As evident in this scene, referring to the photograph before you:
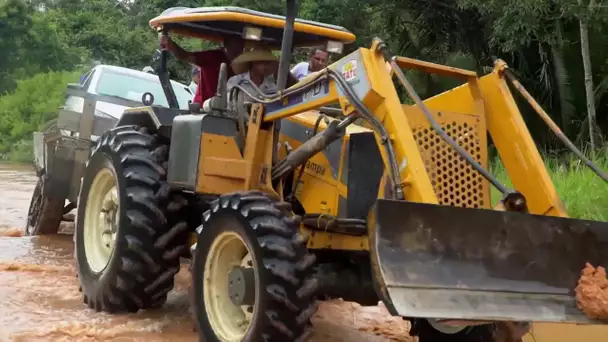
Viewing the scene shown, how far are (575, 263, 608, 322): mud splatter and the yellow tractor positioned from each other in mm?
55

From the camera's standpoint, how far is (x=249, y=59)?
589 centimetres

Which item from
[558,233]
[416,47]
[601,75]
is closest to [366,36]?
[416,47]

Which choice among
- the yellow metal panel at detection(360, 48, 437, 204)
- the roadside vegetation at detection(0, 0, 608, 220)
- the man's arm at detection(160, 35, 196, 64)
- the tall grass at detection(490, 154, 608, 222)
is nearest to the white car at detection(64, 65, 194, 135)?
the roadside vegetation at detection(0, 0, 608, 220)

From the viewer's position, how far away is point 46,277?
7.31m

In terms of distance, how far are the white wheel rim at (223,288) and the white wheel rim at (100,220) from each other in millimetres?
1561

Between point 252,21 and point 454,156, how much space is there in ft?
6.35

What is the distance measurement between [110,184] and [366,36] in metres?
12.7

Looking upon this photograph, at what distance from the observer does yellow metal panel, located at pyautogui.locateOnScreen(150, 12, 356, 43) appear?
18.9 ft

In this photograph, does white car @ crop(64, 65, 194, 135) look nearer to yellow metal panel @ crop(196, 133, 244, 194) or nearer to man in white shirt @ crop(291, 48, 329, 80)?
man in white shirt @ crop(291, 48, 329, 80)

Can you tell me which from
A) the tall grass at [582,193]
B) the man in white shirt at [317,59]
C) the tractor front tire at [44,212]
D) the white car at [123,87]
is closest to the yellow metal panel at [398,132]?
the man in white shirt at [317,59]

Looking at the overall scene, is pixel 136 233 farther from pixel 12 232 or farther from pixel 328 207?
pixel 12 232

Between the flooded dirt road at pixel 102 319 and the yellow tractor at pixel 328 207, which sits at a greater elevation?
the yellow tractor at pixel 328 207

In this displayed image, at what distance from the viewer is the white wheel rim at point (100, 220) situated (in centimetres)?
616

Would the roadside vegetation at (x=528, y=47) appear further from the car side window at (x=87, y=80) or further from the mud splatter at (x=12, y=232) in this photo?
the mud splatter at (x=12, y=232)
